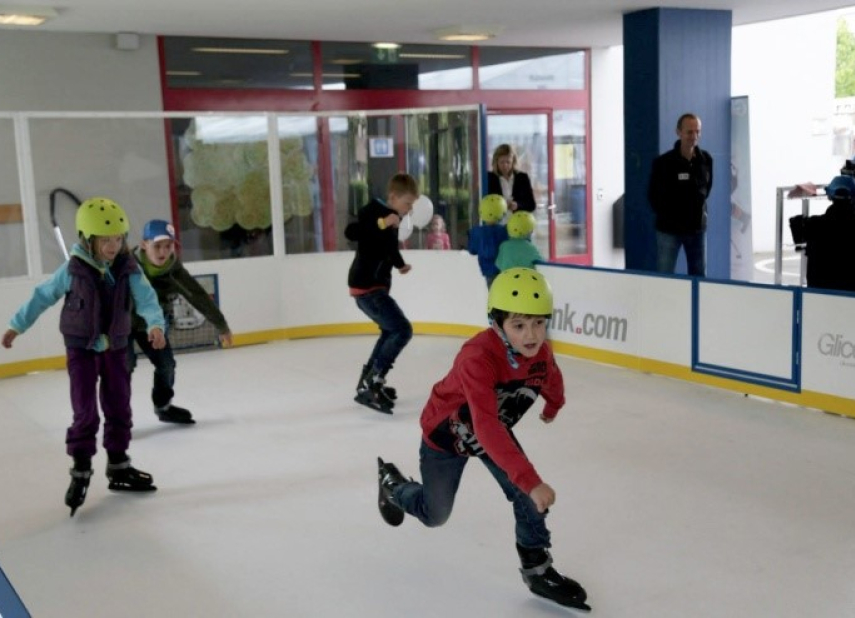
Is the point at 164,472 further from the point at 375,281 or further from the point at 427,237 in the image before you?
the point at 427,237

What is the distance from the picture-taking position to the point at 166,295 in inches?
235

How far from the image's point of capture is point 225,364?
825cm

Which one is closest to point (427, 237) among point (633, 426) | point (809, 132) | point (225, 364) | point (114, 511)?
point (225, 364)

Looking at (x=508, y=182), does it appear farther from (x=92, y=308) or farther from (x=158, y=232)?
(x=92, y=308)

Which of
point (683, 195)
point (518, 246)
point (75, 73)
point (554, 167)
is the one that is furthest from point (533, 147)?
point (75, 73)

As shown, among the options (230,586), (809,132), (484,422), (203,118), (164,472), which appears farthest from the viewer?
(809,132)

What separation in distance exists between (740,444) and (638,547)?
1.69 meters

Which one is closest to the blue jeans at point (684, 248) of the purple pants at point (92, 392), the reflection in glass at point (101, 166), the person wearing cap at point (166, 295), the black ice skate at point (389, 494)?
the person wearing cap at point (166, 295)

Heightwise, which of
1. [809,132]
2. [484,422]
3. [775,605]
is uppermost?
[809,132]

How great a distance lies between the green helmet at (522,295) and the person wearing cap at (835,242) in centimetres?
357

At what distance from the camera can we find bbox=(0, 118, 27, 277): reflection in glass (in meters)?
8.23

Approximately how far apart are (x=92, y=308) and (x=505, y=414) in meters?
2.14

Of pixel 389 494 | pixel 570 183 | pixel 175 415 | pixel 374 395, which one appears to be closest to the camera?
pixel 389 494

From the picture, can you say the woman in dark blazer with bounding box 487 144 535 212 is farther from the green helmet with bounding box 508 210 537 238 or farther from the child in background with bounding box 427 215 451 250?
the green helmet with bounding box 508 210 537 238
